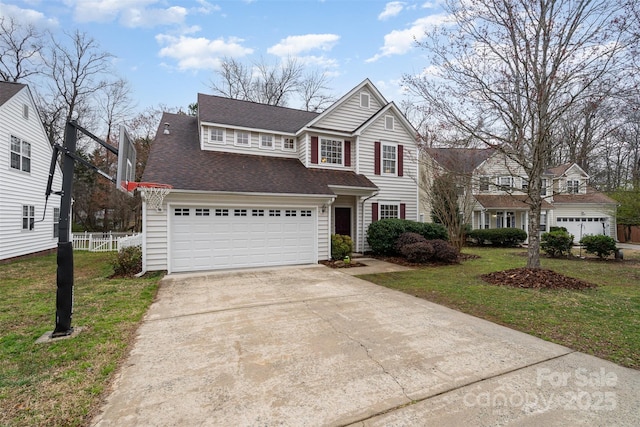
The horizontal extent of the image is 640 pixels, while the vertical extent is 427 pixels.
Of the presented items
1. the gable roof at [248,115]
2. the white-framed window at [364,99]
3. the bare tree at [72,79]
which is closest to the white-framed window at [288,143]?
the gable roof at [248,115]

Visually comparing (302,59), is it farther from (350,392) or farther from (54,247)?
(350,392)

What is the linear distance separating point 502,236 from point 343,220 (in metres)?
11.1

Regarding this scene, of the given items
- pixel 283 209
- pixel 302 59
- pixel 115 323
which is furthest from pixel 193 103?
pixel 115 323

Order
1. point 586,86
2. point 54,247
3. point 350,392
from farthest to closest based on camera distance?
point 54,247
point 586,86
point 350,392

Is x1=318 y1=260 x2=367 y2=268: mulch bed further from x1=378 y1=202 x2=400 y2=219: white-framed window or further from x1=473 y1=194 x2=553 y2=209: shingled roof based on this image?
x1=473 y1=194 x2=553 y2=209: shingled roof

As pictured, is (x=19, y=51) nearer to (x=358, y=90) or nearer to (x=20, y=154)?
(x=20, y=154)

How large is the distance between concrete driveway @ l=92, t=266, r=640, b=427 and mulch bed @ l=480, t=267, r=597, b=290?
3.40 metres

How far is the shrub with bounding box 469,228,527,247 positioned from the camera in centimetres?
1800

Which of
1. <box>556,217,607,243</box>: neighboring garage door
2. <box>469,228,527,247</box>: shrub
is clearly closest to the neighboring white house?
<box>469,228,527,247</box>: shrub

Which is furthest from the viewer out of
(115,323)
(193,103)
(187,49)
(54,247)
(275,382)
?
(193,103)

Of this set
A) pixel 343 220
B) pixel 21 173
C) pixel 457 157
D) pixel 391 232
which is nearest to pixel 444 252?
pixel 391 232

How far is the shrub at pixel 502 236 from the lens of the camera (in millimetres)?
18000

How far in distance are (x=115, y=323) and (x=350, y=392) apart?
4209 mm

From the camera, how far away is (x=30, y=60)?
2131cm
